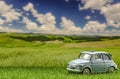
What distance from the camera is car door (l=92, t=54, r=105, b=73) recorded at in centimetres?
2495

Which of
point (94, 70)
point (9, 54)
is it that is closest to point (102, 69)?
point (94, 70)

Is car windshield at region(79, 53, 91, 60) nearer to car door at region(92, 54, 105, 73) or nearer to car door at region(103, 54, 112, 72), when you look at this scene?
car door at region(92, 54, 105, 73)

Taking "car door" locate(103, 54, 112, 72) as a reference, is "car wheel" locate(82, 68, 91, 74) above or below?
below

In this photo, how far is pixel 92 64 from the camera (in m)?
24.8

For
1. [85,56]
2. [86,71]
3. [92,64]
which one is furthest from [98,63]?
[86,71]

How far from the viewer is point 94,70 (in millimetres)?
24828

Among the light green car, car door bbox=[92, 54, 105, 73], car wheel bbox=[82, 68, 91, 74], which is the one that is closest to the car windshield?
the light green car

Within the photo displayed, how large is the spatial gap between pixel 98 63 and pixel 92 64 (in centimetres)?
71

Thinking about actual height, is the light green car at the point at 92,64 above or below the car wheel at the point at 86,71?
above

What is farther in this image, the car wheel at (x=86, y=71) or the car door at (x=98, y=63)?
the car door at (x=98, y=63)

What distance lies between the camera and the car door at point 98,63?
24.9 m

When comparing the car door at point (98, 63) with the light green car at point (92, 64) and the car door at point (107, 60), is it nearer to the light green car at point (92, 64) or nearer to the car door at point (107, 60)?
the light green car at point (92, 64)

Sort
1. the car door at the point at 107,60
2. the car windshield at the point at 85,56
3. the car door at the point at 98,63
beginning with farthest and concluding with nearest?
the car door at the point at 107,60
the car windshield at the point at 85,56
the car door at the point at 98,63

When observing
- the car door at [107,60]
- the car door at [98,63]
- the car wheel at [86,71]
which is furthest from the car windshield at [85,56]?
the car door at [107,60]
